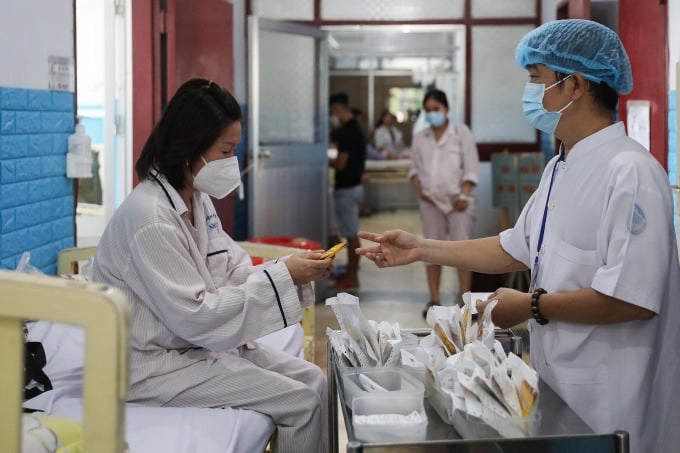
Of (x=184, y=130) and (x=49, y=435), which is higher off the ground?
(x=184, y=130)

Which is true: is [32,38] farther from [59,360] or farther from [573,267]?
[573,267]

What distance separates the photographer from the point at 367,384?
2.01 metres

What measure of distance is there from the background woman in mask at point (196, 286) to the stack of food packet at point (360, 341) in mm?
174

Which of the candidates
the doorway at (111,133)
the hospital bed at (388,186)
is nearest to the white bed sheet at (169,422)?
the doorway at (111,133)

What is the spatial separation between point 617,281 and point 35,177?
235 cm

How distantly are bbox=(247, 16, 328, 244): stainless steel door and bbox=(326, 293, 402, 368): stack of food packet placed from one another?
432cm

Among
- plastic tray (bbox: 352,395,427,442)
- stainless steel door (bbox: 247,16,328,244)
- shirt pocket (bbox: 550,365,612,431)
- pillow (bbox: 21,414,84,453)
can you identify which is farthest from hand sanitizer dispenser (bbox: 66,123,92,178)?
stainless steel door (bbox: 247,16,328,244)

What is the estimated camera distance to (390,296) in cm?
742

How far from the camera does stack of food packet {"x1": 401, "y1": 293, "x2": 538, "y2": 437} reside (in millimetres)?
1710

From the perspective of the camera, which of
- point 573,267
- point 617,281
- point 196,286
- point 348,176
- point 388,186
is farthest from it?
point 388,186

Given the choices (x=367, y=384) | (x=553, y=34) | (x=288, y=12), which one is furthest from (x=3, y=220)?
(x=288, y=12)

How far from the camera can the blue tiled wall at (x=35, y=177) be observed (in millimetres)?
3244

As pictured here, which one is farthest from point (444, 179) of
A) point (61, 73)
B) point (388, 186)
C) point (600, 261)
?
point (388, 186)

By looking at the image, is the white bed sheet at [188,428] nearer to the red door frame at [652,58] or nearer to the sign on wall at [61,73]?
the sign on wall at [61,73]
